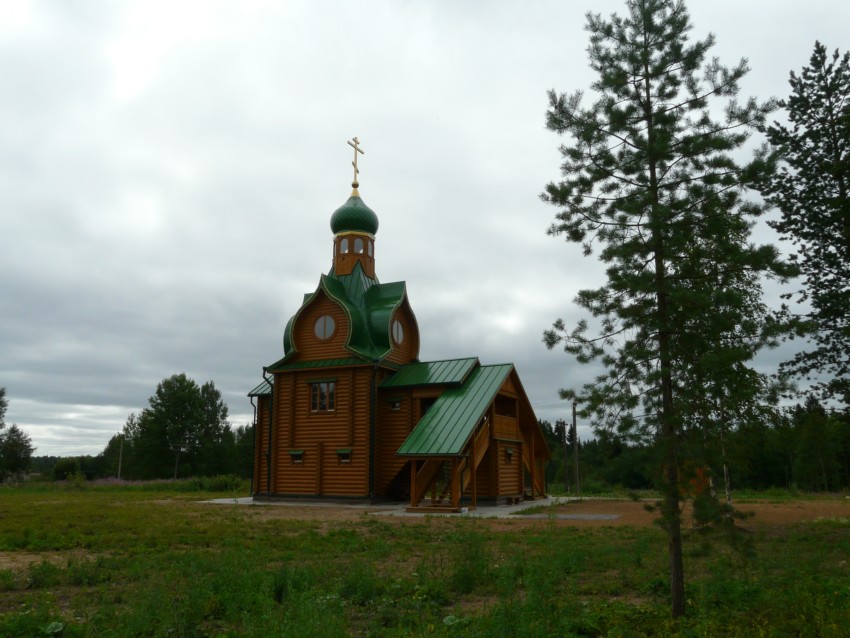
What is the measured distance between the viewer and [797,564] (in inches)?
340

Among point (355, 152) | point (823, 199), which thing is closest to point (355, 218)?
point (355, 152)

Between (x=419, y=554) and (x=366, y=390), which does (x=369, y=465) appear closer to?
(x=366, y=390)

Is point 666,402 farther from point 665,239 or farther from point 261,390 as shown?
point 261,390

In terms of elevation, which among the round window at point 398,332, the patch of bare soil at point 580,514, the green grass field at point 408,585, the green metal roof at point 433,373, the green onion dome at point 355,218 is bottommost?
the patch of bare soil at point 580,514

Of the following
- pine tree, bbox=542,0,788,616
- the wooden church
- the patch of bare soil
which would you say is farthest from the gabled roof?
pine tree, bbox=542,0,788,616

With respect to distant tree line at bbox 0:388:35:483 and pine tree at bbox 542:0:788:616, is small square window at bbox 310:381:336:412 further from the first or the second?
distant tree line at bbox 0:388:35:483

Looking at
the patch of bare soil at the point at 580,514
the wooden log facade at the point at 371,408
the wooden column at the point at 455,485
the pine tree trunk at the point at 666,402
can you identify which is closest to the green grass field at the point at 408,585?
the pine tree trunk at the point at 666,402

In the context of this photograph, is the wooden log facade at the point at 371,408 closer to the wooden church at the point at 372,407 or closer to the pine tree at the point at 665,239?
the wooden church at the point at 372,407

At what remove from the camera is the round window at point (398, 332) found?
26469mm

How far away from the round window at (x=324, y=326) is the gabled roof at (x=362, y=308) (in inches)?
32.4

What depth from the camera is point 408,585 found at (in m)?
7.87

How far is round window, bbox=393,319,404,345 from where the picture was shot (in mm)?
26469

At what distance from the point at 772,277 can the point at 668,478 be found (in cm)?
241

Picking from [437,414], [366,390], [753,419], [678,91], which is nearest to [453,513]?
[437,414]
